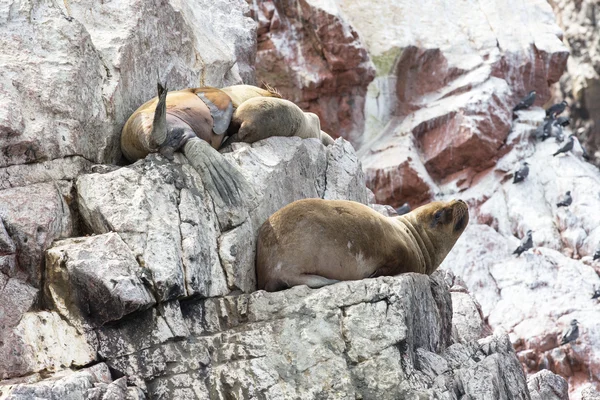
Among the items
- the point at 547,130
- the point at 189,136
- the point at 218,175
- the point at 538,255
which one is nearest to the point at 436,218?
the point at 218,175

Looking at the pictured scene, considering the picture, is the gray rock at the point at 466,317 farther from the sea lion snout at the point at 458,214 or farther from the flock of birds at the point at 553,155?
the flock of birds at the point at 553,155

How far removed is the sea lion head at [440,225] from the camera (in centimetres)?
786

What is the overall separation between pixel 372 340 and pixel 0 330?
2.46 m

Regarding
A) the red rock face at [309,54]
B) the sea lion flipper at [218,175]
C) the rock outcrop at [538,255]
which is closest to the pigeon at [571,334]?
the rock outcrop at [538,255]

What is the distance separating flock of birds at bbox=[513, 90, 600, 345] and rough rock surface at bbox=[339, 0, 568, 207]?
0.45 meters

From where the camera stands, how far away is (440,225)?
791 cm

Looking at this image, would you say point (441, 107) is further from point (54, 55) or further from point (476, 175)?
point (54, 55)

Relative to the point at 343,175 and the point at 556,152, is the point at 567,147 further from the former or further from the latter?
the point at 343,175

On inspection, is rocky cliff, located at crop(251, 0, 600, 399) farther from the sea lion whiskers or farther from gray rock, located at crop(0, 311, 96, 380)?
gray rock, located at crop(0, 311, 96, 380)

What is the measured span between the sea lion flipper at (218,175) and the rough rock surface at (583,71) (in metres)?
17.4

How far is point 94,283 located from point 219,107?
260cm

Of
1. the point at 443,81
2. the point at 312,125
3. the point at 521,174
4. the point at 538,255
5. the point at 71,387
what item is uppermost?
the point at 312,125

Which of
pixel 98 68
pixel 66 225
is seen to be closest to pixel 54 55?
pixel 98 68

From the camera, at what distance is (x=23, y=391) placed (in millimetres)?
4957
